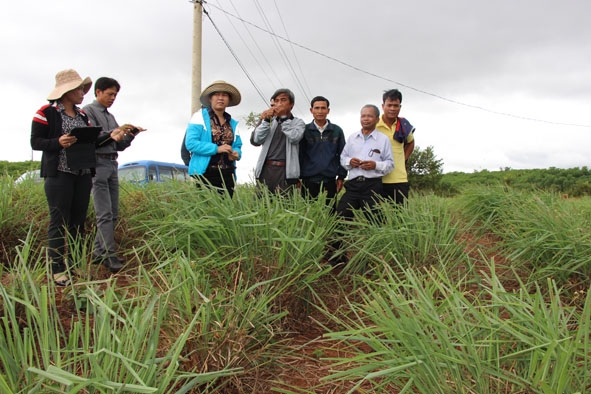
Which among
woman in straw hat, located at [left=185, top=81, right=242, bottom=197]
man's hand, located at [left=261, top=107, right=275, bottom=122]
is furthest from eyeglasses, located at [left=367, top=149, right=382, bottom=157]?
woman in straw hat, located at [left=185, top=81, right=242, bottom=197]

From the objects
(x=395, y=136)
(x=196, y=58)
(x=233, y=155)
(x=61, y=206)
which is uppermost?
(x=196, y=58)

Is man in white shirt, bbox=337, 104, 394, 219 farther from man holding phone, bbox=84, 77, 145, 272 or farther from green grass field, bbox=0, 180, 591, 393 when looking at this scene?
man holding phone, bbox=84, 77, 145, 272

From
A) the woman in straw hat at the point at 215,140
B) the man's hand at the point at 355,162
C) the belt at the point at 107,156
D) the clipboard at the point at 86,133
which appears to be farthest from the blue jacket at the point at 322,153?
the clipboard at the point at 86,133

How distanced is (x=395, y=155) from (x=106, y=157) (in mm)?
2433

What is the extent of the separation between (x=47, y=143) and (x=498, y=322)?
2.77 metres

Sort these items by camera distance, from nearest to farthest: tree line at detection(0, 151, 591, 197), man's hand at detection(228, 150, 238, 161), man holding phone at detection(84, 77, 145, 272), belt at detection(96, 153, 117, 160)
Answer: man holding phone at detection(84, 77, 145, 272), belt at detection(96, 153, 117, 160), man's hand at detection(228, 150, 238, 161), tree line at detection(0, 151, 591, 197)

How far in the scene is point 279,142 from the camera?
3.55 metres

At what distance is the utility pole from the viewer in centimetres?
865

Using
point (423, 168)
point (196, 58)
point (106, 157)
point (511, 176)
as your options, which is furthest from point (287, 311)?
point (511, 176)

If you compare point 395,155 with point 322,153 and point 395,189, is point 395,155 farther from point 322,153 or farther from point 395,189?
point 322,153

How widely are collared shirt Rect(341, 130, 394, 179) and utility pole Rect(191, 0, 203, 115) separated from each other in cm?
589

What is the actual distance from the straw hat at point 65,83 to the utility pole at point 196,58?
5.80 m

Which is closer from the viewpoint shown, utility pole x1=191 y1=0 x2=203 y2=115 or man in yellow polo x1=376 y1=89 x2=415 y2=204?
man in yellow polo x1=376 y1=89 x2=415 y2=204

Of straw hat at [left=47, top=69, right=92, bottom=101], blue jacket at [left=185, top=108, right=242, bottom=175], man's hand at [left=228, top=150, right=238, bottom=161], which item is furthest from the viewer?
man's hand at [left=228, top=150, right=238, bottom=161]
